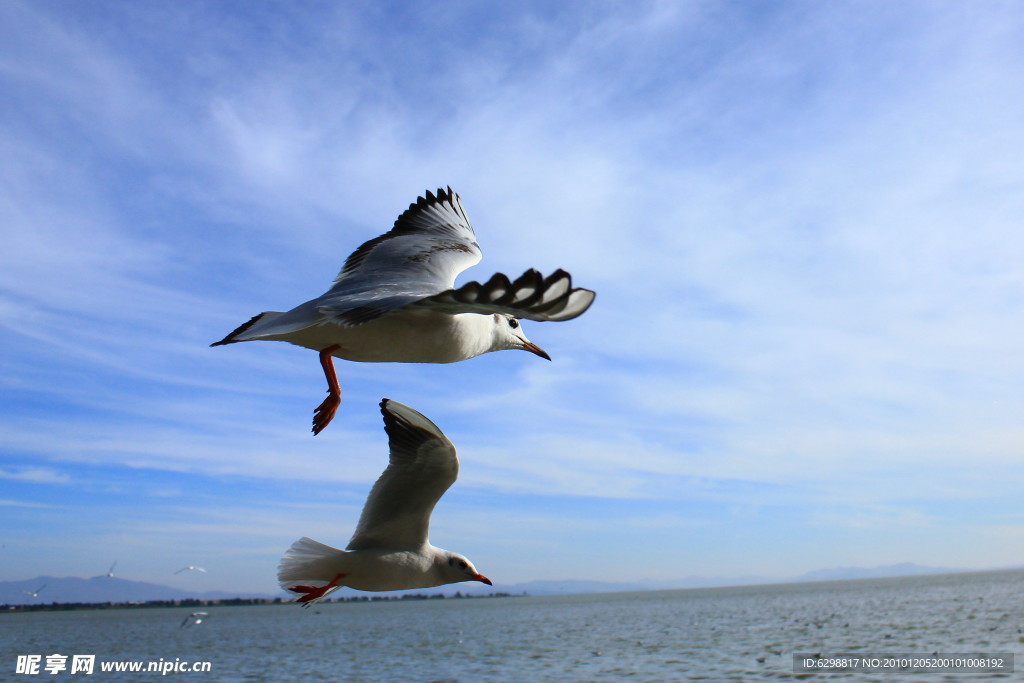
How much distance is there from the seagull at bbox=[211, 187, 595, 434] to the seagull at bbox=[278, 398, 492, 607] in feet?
3.03

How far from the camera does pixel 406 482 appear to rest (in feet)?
19.1

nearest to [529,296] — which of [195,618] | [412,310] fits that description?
[412,310]

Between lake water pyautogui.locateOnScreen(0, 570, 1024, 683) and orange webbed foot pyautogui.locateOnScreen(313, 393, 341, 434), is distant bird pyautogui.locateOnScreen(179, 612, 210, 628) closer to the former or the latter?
lake water pyautogui.locateOnScreen(0, 570, 1024, 683)

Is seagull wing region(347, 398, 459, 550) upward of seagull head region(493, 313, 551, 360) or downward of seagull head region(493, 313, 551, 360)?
downward

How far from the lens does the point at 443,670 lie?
1283 inches

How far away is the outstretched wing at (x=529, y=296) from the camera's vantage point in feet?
10.1

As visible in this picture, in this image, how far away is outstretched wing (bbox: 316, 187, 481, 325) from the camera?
4000 mm

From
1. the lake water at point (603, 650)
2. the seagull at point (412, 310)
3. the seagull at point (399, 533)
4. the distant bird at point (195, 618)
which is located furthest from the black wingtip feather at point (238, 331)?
the distant bird at point (195, 618)

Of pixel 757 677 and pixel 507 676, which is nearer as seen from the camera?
pixel 757 677

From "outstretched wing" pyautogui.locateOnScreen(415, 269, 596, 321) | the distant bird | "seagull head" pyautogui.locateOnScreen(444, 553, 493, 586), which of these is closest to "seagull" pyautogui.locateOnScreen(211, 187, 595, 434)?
"outstretched wing" pyautogui.locateOnScreen(415, 269, 596, 321)

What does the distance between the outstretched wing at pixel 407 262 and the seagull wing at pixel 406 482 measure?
3.18ft

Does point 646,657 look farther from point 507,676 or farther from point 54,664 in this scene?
point 54,664

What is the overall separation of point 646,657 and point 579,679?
6.38m

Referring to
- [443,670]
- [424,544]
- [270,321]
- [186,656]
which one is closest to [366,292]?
[270,321]
